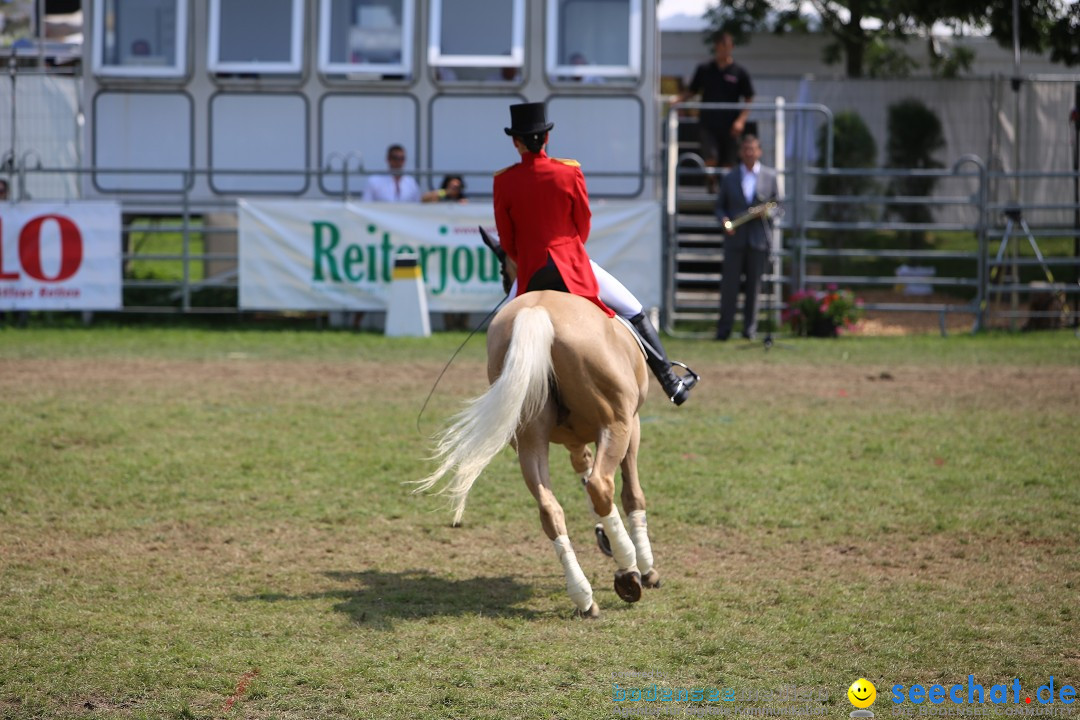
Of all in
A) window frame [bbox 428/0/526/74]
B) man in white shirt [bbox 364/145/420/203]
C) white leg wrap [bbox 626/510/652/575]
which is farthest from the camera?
window frame [bbox 428/0/526/74]

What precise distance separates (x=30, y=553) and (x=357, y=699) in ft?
9.43

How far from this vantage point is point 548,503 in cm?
580

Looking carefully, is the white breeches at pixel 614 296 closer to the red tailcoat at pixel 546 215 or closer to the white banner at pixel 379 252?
the red tailcoat at pixel 546 215

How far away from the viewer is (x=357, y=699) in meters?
4.65

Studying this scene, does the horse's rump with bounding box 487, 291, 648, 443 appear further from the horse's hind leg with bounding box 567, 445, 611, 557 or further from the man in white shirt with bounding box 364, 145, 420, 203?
the man in white shirt with bounding box 364, 145, 420, 203

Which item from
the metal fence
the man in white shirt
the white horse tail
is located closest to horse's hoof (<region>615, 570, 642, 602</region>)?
the white horse tail

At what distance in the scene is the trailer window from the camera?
1730 centimetres

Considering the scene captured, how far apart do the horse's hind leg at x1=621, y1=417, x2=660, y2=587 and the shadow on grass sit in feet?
1.85

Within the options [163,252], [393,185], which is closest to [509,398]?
[393,185]

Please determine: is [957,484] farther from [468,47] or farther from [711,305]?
[468,47]

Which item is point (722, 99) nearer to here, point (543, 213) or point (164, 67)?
point (164, 67)

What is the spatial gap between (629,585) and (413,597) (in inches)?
40.7

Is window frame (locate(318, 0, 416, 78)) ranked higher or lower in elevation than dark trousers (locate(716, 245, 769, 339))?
higher

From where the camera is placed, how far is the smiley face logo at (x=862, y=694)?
4.30 metres
